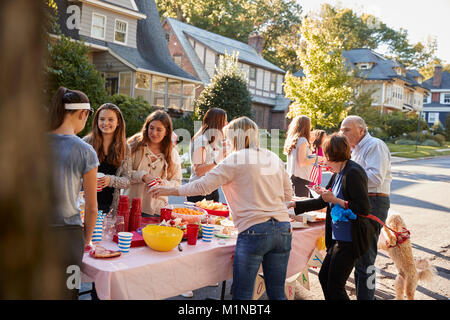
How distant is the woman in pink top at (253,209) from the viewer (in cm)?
324

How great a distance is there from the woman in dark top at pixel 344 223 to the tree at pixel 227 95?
2120 cm

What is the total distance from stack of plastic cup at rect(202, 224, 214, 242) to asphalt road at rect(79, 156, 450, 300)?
1.50 m

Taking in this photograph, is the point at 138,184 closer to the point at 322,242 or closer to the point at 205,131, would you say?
the point at 205,131

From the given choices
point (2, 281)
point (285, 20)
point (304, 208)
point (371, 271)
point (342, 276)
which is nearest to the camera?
point (2, 281)

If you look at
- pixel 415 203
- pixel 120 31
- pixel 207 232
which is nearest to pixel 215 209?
pixel 207 232

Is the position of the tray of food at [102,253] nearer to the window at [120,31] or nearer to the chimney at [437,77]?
the window at [120,31]

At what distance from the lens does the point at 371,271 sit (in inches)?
154

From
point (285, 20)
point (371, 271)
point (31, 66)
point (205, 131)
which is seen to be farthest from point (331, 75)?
point (285, 20)

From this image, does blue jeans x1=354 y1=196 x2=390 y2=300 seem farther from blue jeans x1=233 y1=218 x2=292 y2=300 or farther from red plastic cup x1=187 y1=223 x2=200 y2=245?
red plastic cup x1=187 y1=223 x2=200 y2=245

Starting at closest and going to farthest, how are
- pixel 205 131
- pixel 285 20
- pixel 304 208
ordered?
1. pixel 304 208
2. pixel 205 131
3. pixel 285 20

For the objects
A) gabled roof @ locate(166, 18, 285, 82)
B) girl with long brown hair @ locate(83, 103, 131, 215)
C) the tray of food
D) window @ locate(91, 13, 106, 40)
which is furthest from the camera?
gabled roof @ locate(166, 18, 285, 82)

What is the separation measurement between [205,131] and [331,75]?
18888mm

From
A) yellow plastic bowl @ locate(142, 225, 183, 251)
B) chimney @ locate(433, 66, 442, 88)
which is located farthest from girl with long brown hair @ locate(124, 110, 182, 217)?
chimney @ locate(433, 66, 442, 88)

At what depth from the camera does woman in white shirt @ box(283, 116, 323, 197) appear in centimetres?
610
